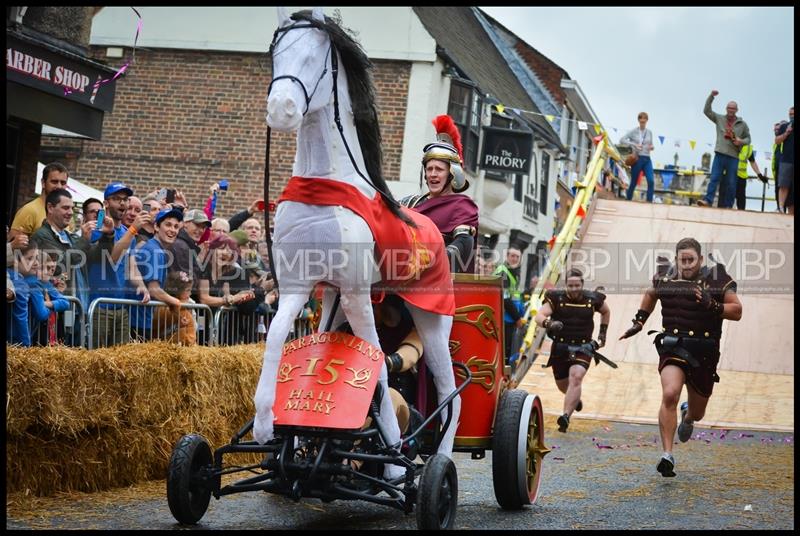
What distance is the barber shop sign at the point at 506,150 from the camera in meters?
28.3

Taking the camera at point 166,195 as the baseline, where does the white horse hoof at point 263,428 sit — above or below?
below

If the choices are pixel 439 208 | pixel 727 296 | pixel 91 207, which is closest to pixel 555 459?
pixel 727 296

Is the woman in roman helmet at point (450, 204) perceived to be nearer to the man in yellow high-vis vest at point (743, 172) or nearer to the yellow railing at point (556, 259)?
the yellow railing at point (556, 259)

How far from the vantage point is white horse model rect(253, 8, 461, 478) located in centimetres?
584

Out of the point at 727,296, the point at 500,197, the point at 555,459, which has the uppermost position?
the point at 500,197

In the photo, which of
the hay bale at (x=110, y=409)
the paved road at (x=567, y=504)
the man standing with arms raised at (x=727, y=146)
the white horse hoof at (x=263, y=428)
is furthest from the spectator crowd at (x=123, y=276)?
the man standing with arms raised at (x=727, y=146)

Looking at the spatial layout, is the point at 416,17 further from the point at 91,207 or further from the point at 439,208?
the point at 439,208

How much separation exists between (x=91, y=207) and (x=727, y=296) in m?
5.60

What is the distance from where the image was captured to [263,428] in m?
5.88

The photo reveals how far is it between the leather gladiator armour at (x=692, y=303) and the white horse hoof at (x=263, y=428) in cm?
524

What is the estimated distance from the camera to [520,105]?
35.7m

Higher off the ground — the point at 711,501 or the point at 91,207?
the point at 91,207

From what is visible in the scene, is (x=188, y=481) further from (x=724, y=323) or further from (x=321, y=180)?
(x=724, y=323)

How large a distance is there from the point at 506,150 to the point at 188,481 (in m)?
23.2
